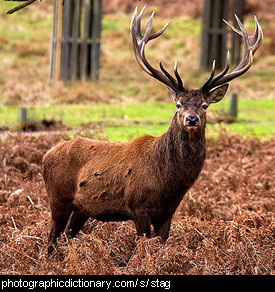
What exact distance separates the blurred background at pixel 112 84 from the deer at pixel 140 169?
235cm

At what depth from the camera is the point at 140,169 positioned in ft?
24.3

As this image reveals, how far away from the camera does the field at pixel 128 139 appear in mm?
7230

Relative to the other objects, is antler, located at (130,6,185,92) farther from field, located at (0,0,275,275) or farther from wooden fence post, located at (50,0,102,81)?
wooden fence post, located at (50,0,102,81)

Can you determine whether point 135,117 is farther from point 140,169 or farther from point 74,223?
point 140,169

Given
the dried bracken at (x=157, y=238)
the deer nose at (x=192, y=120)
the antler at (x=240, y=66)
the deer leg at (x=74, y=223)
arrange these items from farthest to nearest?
the deer leg at (x=74, y=223) → the antler at (x=240, y=66) → the dried bracken at (x=157, y=238) → the deer nose at (x=192, y=120)

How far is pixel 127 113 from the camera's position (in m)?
18.0

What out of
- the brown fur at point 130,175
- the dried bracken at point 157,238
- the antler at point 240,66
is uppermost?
the antler at point 240,66

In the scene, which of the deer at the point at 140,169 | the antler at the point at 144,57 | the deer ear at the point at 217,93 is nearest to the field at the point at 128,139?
the deer at the point at 140,169

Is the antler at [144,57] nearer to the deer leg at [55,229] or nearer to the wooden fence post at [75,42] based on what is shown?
the deer leg at [55,229]

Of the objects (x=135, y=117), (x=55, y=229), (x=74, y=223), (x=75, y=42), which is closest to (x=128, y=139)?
(x=135, y=117)

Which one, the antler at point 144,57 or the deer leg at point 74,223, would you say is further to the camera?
the deer leg at point 74,223

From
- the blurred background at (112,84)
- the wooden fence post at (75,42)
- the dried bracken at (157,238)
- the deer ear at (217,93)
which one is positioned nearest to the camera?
the dried bracken at (157,238)
